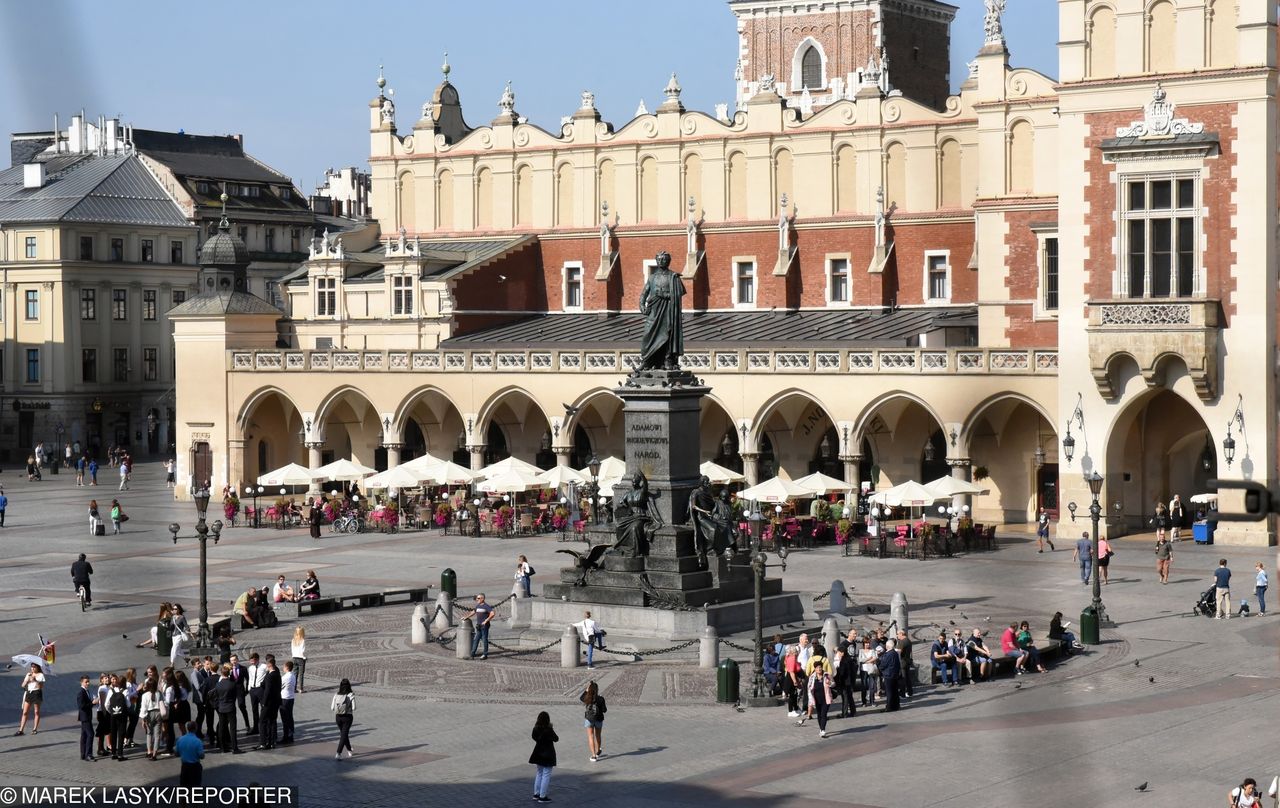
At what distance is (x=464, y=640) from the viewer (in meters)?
37.0

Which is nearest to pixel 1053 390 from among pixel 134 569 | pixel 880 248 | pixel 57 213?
pixel 880 248

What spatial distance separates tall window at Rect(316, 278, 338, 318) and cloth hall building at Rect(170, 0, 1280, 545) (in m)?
0.09

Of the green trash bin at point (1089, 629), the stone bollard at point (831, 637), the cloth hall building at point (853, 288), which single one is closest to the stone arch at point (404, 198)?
the cloth hall building at point (853, 288)

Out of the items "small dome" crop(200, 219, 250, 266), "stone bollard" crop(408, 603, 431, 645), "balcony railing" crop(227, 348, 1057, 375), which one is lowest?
"stone bollard" crop(408, 603, 431, 645)

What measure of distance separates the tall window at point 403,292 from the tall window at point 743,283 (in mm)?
12493

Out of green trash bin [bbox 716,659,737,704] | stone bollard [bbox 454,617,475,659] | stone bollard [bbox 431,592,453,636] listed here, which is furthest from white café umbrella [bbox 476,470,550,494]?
green trash bin [bbox 716,659,737,704]

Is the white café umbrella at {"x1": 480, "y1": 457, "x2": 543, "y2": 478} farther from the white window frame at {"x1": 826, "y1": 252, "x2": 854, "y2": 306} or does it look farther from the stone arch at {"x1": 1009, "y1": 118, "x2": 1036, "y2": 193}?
the stone arch at {"x1": 1009, "y1": 118, "x2": 1036, "y2": 193}

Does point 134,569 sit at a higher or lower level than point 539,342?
lower

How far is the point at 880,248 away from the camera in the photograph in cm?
7188

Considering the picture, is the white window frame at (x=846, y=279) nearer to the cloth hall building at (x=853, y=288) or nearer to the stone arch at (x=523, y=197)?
the cloth hall building at (x=853, y=288)

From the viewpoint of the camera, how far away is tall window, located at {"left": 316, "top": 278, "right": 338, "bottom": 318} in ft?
262

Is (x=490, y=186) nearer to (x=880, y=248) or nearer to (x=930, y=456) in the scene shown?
(x=880, y=248)

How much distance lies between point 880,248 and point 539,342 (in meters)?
13.0

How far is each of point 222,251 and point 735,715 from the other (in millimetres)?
50671
